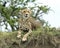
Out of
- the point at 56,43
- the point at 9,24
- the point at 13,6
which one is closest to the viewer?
the point at 56,43

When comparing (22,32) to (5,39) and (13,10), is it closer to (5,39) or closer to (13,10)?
(5,39)

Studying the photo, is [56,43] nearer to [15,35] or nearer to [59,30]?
[59,30]

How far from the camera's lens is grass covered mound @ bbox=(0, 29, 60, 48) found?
9.71m

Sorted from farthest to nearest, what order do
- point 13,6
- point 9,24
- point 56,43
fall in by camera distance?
point 13,6, point 9,24, point 56,43

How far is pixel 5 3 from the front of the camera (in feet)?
76.2

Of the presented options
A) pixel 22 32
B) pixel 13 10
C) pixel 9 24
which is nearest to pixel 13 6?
pixel 13 10

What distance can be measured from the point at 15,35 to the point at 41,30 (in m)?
0.86

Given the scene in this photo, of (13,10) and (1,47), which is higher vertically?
(13,10)

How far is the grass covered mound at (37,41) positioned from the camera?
971 centimetres

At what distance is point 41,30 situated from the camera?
995cm

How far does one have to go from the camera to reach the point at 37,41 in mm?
9727

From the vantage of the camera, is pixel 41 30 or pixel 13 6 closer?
pixel 41 30

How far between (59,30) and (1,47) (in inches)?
78.4

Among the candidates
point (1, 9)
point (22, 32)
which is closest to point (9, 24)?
point (1, 9)
